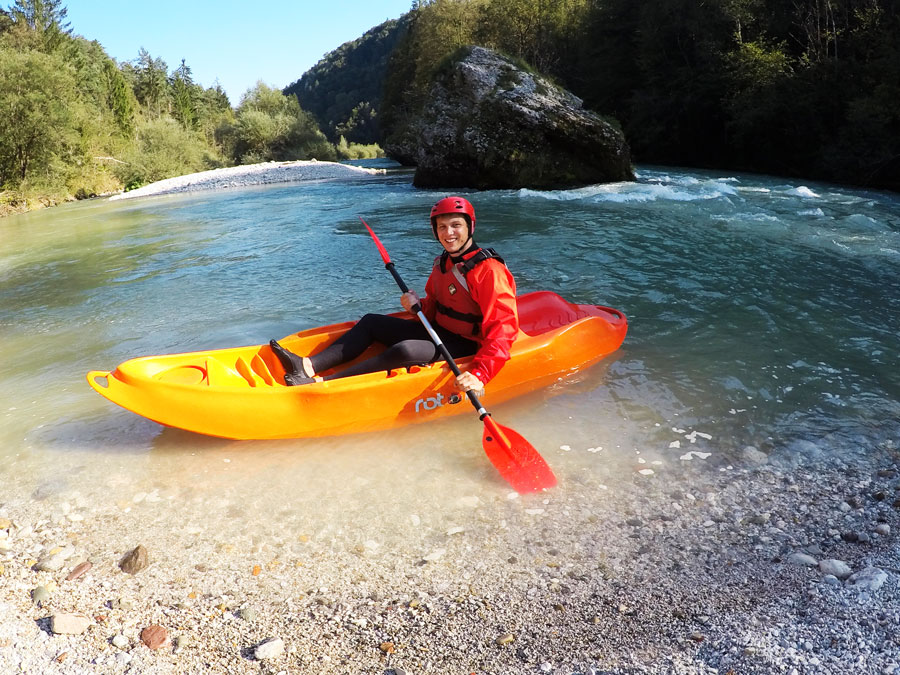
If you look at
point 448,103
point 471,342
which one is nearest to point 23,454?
point 471,342

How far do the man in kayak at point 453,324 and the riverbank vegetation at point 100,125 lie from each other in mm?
20714

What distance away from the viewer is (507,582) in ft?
7.78

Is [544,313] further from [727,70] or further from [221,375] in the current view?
[727,70]

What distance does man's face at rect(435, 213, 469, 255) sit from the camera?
369 cm

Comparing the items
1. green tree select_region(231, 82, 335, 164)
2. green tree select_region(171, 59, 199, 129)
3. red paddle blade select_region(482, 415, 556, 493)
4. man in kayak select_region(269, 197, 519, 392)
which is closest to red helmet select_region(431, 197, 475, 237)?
man in kayak select_region(269, 197, 519, 392)

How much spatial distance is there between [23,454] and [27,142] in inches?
948

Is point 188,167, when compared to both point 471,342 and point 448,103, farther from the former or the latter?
point 471,342

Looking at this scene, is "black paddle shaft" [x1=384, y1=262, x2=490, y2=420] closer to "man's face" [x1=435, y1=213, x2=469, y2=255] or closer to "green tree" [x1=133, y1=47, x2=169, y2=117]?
"man's face" [x1=435, y1=213, x2=469, y2=255]

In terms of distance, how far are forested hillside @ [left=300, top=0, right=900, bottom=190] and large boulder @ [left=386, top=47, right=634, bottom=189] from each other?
12.8 ft

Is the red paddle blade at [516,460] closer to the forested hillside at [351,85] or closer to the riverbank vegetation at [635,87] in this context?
the riverbank vegetation at [635,87]

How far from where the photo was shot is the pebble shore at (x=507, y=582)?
2000mm

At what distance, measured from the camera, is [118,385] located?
10.8 feet

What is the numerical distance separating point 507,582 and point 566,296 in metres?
3.98

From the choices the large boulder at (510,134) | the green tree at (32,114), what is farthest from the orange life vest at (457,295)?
the green tree at (32,114)
